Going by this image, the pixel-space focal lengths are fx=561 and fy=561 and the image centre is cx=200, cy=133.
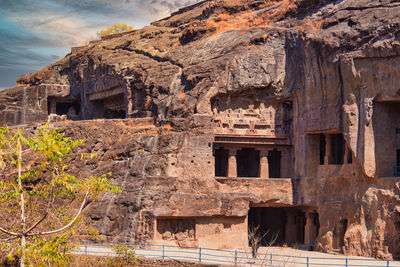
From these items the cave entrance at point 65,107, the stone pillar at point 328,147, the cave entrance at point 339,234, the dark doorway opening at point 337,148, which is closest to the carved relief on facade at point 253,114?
the stone pillar at point 328,147

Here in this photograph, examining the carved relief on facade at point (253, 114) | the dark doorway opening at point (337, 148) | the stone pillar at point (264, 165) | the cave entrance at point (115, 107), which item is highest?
the cave entrance at point (115, 107)

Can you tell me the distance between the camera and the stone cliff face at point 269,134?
896 inches

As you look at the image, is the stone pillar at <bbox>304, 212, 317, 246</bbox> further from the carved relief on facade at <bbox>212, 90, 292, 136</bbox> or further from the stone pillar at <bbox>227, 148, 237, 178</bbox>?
the carved relief on facade at <bbox>212, 90, 292, 136</bbox>

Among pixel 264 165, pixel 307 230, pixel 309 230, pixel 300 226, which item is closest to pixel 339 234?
pixel 309 230

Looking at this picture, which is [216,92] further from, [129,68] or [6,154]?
[6,154]

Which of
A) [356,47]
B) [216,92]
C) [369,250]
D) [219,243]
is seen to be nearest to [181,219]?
[219,243]

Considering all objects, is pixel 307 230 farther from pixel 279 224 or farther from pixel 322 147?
pixel 322 147

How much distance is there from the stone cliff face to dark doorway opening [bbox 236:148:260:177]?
7cm

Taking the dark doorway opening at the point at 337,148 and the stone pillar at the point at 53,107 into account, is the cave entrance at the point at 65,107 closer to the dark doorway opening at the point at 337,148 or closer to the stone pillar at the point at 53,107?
the stone pillar at the point at 53,107

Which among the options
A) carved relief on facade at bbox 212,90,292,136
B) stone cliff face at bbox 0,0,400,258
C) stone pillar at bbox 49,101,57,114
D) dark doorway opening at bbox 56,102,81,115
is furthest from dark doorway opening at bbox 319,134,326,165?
stone pillar at bbox 49,101,57,114

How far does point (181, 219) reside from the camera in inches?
935

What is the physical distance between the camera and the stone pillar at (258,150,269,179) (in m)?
26.8

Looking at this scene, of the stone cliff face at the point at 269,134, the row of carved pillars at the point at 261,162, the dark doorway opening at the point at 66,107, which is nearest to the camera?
the stone cliff face at the point at 269,134

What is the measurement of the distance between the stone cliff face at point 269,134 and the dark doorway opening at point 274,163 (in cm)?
5
